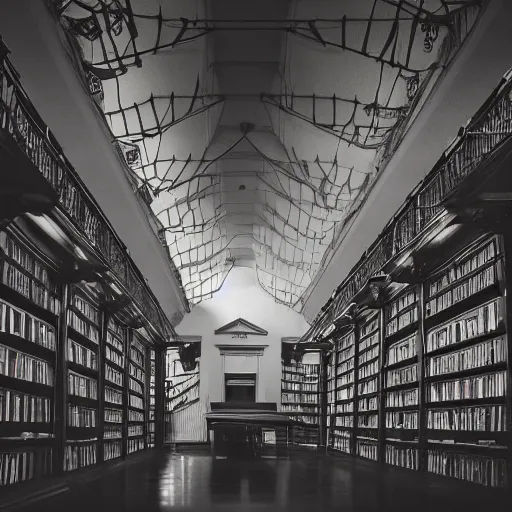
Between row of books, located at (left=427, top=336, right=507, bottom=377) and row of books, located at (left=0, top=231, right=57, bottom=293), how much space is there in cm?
342

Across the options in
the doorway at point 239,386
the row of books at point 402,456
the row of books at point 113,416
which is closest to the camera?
the row of books at point 402,456

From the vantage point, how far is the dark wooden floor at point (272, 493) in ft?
13.4

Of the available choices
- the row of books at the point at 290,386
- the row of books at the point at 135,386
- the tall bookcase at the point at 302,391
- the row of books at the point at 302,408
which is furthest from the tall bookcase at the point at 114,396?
the row of books at the point at 290,386

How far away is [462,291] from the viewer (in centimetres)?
581

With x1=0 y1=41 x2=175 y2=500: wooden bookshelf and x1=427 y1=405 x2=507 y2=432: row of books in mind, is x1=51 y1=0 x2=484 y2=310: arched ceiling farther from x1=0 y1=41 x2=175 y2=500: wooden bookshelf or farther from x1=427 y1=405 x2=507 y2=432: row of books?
x1=427 y1=405 x2=507 y2=432: row of books

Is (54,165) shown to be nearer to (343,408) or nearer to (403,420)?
(403,420)

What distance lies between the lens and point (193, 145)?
9375 millimetres

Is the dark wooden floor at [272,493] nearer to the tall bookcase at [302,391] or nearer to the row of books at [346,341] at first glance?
the row of books at [346,341]

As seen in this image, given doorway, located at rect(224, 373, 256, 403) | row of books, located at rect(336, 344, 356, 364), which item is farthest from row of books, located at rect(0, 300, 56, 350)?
doorway, located at rect(224, 373, 256, 403)

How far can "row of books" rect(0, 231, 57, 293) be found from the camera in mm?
5004

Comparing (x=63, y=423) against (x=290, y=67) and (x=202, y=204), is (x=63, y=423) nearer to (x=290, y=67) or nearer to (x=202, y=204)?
(x=290, y=67)

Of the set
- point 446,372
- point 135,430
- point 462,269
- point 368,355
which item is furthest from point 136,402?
point 462,269

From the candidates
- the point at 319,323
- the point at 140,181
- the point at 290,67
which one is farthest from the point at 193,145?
the point at 319,323

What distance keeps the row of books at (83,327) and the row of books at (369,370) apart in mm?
3468
